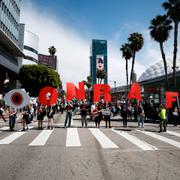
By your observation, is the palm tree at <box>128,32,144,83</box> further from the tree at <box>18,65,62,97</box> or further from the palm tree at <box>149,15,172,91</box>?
the tree at <box>18,65,62,97</box>

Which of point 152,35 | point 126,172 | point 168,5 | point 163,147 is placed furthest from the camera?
point 152,35

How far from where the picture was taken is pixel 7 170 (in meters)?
5.89

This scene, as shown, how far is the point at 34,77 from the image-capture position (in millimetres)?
55906

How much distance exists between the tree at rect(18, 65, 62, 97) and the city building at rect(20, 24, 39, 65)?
Answer: 20.1 meters

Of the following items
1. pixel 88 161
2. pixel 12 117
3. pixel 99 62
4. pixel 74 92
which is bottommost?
pixel 88 161

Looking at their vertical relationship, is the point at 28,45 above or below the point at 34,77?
above

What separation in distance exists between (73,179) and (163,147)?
535cm

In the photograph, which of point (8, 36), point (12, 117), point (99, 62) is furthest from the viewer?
point (99, 62)

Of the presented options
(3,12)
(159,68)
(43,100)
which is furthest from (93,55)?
(43,100)

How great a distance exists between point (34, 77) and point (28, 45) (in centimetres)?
2778

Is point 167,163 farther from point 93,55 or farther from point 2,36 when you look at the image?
point 93,55

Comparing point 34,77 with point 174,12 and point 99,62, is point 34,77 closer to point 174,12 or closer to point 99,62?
point 174,12

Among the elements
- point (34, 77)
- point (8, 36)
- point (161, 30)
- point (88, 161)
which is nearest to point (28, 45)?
point (34, 77)

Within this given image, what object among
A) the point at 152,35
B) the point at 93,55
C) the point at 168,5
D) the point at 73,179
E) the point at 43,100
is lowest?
the point at 73,179
